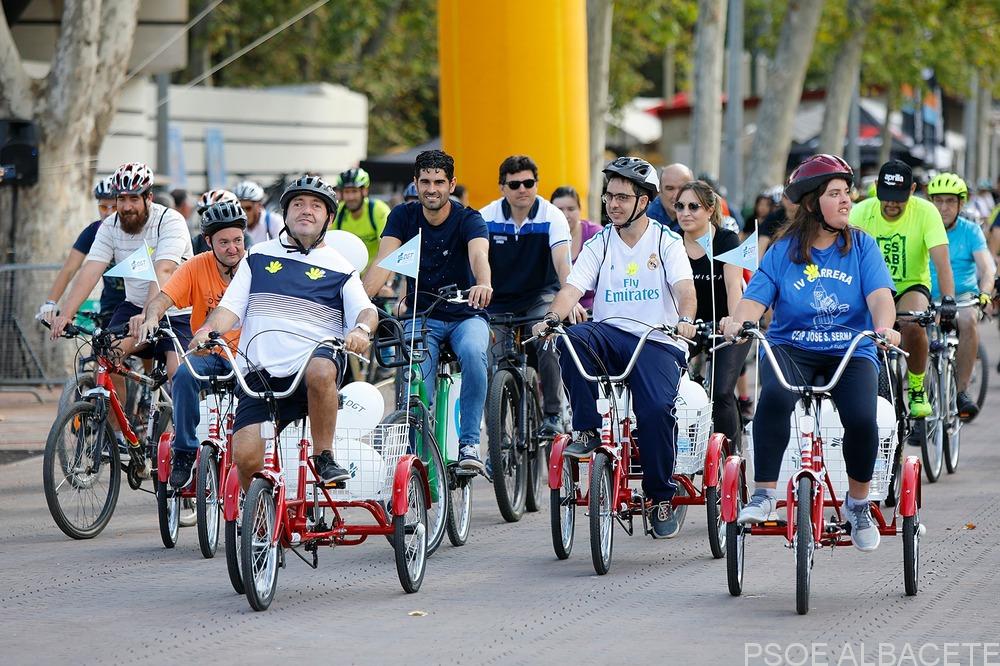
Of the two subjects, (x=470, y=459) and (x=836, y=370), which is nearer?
(x=836, y=370)

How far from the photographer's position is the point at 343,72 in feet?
140

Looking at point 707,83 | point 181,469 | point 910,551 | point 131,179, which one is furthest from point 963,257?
point 707,83

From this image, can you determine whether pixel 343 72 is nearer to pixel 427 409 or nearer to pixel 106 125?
pixel 106 125

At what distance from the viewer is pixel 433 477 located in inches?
340

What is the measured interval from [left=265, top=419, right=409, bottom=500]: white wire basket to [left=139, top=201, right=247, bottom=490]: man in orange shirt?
4.94 feet

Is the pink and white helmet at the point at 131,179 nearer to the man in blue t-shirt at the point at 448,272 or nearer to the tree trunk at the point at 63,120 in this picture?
the man in blue t-shirt at the point at 448,272

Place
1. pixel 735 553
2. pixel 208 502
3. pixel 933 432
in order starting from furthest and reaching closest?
pixel 933 432 < pixel 208 502 < pixel 735 553

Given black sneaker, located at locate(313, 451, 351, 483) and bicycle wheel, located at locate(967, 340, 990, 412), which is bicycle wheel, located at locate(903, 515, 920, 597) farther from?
bicycle wheel, located at locate(967, 340, 990, 412)

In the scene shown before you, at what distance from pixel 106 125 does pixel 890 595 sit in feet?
38.6

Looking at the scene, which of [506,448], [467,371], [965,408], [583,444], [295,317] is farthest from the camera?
[965,408]

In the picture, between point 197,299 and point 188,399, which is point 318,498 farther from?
point 197,299

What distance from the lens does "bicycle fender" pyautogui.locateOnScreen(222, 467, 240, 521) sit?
724cm

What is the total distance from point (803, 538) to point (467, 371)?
2884mm

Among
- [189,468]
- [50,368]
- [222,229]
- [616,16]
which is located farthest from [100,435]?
[616,16]
